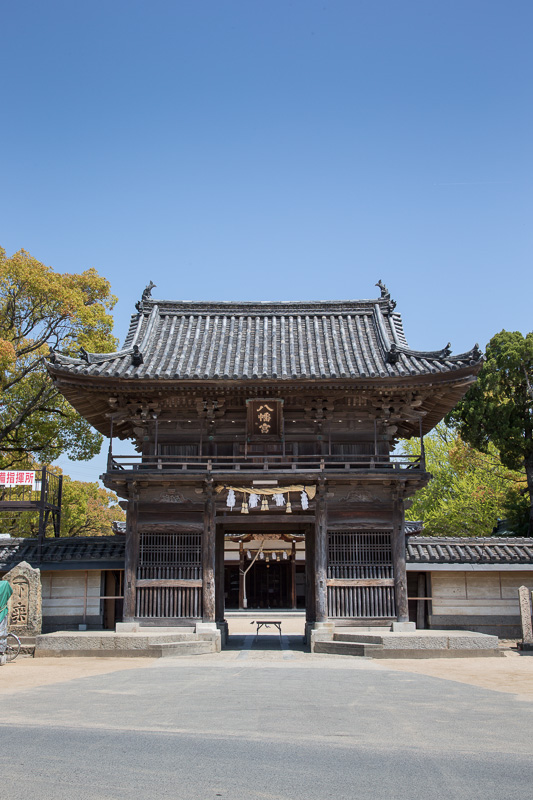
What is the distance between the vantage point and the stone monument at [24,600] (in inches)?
782

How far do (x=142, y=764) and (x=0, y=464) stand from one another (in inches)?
1011

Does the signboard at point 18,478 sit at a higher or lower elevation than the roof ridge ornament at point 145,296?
lower

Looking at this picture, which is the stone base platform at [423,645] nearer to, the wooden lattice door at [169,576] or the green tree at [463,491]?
the wooden lattice door at [169,576]

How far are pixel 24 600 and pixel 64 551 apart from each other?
9.60 ft

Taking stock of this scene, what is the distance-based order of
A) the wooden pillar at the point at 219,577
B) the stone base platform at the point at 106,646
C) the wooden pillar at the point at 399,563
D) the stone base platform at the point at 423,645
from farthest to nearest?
the wooden pillar at the point at 219,577
the wooden pillar at the point at 399,563
the stone base platform at the point at 106,646
the stone base platform at the point at 423,645

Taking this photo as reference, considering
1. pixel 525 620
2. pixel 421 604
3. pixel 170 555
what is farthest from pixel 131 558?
pixel 525 620

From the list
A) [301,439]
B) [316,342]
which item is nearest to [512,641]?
[301,439]

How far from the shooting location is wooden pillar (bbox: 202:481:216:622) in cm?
2052

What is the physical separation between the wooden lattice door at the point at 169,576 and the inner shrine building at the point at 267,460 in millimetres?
31

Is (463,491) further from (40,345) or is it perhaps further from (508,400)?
(40,345)

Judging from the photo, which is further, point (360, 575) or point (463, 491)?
point (463, 491)

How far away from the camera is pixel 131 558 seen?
2088 centimetres

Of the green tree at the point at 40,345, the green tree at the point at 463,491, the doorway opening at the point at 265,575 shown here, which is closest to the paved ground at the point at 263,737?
the green tree at the point at 40,345

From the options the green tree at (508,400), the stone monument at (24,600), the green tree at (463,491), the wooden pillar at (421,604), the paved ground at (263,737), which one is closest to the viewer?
the paved ground at (263,737)
